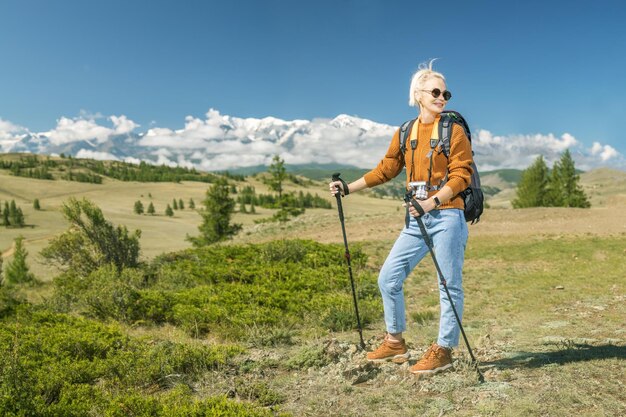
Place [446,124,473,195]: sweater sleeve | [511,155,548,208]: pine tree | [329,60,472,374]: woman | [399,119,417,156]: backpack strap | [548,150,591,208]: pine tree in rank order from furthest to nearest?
[511,155,548,208]: pine tree, [548,150,591,208]: pine tree, [399,119,417,156]: backpack strap, [329,60,472,374]: woman, [446,124,473,195]: sweater sleeve

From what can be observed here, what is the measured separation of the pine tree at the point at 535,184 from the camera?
161 feet

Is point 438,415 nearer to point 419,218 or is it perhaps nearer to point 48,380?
point 419,218

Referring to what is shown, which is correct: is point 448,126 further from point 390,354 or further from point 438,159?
point 390,354

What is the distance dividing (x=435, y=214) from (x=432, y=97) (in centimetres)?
132

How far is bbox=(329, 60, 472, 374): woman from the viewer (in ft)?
15.2

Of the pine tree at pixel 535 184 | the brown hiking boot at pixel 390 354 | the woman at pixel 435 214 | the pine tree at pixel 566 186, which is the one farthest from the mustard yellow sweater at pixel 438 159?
the pine tree at pixel 566 186

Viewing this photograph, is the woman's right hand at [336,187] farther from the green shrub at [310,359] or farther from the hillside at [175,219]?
the hillside at [175,219]

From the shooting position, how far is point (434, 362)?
16.2 ft

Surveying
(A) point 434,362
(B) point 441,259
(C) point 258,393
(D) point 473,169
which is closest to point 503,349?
(A) point 434,362

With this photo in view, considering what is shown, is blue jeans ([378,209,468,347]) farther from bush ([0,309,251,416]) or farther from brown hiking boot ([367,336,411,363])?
bush ([0,309,251,416])

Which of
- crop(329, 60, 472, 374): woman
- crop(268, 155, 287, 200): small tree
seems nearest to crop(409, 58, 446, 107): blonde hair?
crop(329, 60, 472, 374): woman

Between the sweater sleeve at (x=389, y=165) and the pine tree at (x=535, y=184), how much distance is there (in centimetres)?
4907

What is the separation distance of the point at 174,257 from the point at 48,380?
1212 centimetres

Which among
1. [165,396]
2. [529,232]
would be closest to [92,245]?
[165,396]
